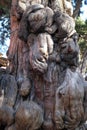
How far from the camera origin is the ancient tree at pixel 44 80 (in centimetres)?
514

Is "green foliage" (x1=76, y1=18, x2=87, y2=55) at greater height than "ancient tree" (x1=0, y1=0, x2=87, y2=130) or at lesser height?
greater

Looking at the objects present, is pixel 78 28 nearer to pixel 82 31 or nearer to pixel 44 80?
pixel 82 31

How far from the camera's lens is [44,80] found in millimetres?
5391

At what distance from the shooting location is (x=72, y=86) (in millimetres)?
5145

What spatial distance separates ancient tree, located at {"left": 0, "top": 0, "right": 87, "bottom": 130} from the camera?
16.9 feet

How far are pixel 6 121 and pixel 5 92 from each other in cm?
47

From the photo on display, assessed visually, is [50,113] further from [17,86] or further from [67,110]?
[17,86]

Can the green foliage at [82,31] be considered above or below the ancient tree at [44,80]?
above

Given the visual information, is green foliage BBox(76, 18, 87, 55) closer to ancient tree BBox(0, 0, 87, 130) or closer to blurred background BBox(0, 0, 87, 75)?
blurred background BBox(0, 0, 87, 75)

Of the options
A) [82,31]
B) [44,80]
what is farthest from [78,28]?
[44,80]

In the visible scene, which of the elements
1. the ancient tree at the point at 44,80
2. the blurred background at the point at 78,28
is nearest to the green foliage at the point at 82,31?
the blurred background at the point at 78,28

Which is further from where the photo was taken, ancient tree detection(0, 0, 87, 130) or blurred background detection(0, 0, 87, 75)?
blurred background detection(0, 0, 87, 75)

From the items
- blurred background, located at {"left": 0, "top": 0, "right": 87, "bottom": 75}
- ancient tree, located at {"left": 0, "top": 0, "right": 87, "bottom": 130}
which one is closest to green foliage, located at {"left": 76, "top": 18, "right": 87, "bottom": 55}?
blurred background, located at {"left": 0, "top": 0, "right": 87, "bottom": 75}

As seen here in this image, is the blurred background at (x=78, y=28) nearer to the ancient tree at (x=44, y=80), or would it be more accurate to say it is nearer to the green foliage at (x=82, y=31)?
the green foliage at (x=82, y=31)
